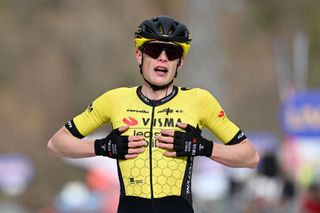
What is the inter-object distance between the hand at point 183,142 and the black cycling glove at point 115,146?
8.7 inches

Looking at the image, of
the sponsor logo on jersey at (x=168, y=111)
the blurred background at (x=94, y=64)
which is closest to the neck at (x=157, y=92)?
the sponsor logo on jersey at (x=168, y=111)

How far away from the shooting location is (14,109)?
50.0 metres

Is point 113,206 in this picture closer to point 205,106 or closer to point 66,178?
point 205,106

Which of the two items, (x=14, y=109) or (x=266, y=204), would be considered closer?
Answer: (x=266, y=204)

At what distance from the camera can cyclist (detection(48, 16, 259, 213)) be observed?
8109mm

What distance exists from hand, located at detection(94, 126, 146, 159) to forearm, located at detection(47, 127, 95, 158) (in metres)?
0.23

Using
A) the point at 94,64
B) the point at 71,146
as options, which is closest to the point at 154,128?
the point at 71,146

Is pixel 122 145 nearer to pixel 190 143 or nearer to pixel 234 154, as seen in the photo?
pixel 190 143

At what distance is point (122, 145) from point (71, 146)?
0.50 m

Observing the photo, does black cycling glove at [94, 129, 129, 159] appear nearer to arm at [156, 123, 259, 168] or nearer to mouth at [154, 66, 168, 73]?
arm at [156, 123, 259, 168]

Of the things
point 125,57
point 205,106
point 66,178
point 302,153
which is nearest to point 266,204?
point 302,153

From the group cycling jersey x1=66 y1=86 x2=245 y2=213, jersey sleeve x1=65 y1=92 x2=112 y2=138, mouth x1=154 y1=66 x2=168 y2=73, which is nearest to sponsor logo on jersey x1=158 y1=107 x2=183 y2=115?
Answer: cycling jersey x1=66 y1=86 x2=245 y2=213

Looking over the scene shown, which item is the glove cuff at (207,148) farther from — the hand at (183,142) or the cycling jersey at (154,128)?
the cycling jersey at (154,128)

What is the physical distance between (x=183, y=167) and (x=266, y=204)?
12.6 meters
